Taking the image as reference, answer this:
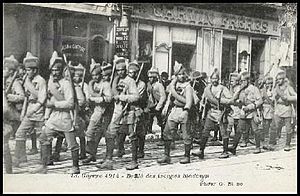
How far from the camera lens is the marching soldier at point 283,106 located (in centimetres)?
553

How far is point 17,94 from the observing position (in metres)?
4.98

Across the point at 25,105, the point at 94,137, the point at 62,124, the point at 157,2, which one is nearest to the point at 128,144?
the point at 94,137

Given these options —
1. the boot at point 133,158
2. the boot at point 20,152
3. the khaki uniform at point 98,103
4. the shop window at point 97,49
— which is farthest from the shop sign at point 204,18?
the boot at point 20,152

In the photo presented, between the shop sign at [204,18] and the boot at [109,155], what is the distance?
1.51 metres

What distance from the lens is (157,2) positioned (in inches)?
209

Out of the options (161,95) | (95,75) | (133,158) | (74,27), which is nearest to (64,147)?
(133,158)

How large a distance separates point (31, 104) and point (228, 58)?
7.98 ft

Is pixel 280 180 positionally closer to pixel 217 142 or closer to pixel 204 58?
pixel 217 142

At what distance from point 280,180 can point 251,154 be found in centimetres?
50

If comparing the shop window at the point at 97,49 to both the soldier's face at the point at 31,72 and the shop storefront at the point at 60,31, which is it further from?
the soldier's face at the point at 31,72

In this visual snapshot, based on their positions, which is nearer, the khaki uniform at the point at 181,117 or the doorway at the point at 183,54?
the khaki uniform at the point at 181,117

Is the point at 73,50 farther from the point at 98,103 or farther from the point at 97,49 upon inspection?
the point at 98,103

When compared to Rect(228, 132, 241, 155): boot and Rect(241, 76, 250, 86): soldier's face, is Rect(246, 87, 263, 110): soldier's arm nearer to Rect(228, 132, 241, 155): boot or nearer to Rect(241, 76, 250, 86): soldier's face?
Rect(241, 76, 250, 86): soldier's face

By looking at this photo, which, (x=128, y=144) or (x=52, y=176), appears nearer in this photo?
(x=52, y=176)
